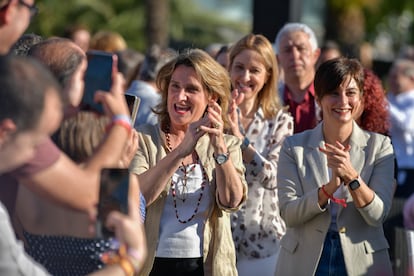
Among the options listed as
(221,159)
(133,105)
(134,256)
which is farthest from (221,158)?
(134,256)

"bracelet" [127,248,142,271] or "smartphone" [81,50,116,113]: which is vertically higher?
"smartphone" [81,50,116,113]

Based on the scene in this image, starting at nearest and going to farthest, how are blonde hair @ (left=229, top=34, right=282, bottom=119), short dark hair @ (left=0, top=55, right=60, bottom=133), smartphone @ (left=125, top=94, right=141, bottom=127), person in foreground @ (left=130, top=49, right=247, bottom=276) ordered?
1. short dark hair @ (left=0, top=55, right=60, bottom=133)
2. smartphone @ (left=125, top=94, right=141, bottom=127)
3. person in foreground @ (left=130, top=49, right=247, bottom=276)
4. blonde hair @ (left=229, top=34, right=282, bottom=119)

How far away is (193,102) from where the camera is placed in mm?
5199

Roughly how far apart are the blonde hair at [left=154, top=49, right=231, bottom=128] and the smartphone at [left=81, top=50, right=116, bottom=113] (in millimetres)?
1841

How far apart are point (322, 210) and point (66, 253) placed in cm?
208

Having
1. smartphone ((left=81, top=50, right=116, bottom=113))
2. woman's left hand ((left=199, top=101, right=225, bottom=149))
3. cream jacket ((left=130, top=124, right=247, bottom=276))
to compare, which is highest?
smartphone ((left=81, top=50, right=116, bottom=113))

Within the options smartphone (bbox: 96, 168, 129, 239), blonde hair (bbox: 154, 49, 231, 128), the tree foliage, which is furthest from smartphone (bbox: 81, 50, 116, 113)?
the tree foliage

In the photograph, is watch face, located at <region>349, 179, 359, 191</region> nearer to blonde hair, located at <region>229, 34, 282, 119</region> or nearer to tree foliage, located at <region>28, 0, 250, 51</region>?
blonde hair, located at <region>229, 34, 282, 119</region>

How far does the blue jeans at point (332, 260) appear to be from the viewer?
5.24m

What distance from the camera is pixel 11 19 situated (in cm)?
320

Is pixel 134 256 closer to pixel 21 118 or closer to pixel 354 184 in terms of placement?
pixel 21 118

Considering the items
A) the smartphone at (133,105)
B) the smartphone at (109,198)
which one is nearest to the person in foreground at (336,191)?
the smartphone at (133,105)

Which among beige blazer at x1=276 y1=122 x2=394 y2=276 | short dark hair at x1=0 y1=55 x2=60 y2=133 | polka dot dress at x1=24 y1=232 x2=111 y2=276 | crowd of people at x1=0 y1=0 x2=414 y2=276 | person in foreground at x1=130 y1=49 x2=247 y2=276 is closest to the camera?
short dark hair at x1=0 y1=55 x2=60 y2=133

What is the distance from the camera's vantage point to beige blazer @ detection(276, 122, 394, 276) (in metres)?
5.21
